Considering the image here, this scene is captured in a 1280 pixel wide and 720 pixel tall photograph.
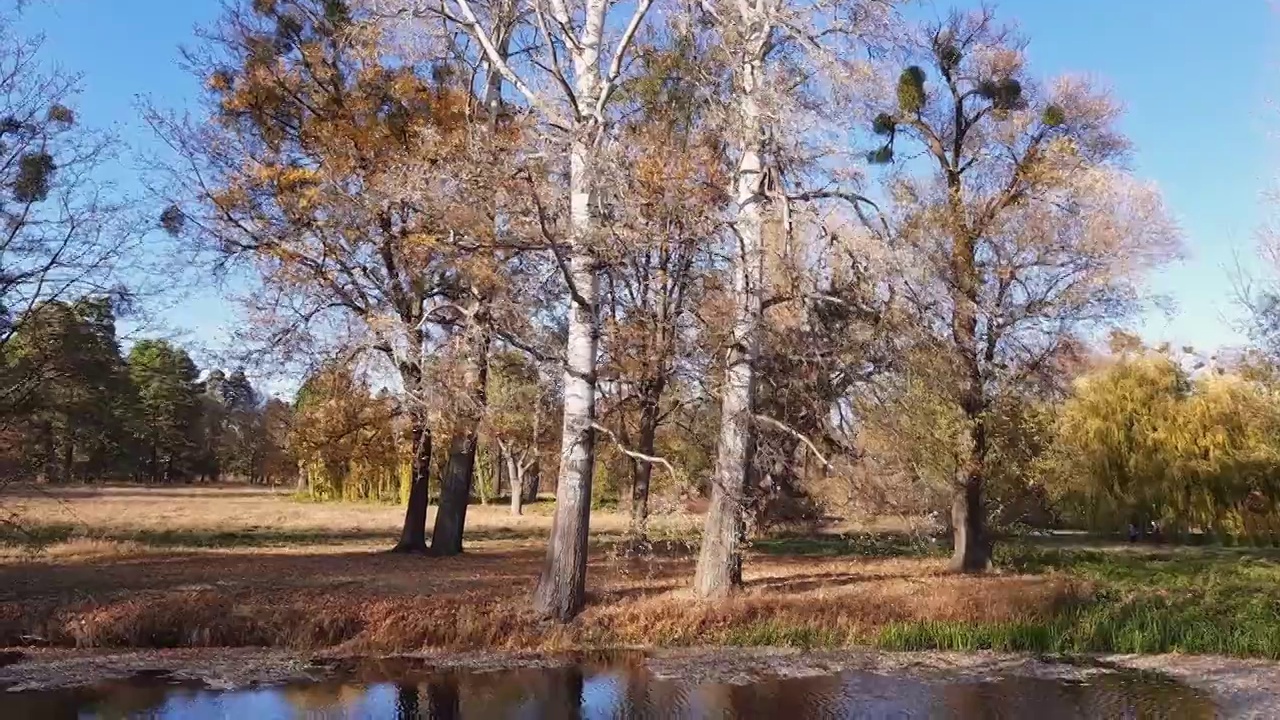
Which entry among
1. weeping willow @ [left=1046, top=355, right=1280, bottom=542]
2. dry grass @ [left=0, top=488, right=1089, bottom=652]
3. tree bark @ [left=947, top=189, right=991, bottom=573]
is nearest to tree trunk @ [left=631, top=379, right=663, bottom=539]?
dry grass @ [left=0, top=488, right=1089, bottom=652]

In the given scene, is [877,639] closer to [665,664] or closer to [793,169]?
[665,664]

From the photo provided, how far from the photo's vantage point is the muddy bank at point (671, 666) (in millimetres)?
11047

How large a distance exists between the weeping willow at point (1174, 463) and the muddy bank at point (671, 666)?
2247cm

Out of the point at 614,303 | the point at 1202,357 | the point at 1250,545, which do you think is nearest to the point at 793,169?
the point at 614,303

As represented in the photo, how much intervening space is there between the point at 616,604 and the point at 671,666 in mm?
2108

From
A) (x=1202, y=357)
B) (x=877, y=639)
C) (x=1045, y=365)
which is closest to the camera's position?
(x=877, y=639)

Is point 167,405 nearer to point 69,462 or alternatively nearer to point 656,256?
point 69,462

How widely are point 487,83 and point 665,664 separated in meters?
11.7

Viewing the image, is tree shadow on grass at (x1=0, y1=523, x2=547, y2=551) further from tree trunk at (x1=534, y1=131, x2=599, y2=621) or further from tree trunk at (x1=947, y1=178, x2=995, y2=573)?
tree trunk at (x1=947, y1=178, x2=995, y2=573)

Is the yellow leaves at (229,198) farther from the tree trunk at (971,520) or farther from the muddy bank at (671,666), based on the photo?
the tree trunk at (971,520)

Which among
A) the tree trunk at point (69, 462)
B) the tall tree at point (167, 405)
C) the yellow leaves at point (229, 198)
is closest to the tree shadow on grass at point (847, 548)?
the yellow leaves at point (229, 198)

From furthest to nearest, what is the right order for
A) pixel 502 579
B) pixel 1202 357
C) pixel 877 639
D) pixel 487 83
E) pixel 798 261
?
pixel 1202 357 < pixel 487 83 < pixel 502 579 < pixel 798 261 < pixel 877 639

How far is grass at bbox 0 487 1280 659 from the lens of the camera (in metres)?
12.8

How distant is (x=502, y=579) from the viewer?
17484 millimetres
